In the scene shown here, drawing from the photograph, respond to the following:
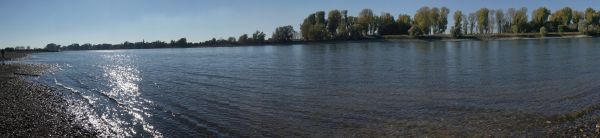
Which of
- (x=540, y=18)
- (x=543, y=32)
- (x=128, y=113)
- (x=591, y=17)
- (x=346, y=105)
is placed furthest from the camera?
(x=540, y=18)

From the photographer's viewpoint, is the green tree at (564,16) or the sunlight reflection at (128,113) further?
the green tree at (564,16)

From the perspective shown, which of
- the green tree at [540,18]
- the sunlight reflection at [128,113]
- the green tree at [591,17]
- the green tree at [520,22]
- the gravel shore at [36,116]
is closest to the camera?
the gravel shore at [36,116]

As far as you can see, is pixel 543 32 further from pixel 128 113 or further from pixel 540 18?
pixel 128 113

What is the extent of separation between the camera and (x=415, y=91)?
28.3 m

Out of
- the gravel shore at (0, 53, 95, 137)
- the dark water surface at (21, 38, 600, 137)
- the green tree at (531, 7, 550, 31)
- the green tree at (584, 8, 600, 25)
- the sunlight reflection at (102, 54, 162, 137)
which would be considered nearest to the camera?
the gravel shore at (0, 53, 95, 137)

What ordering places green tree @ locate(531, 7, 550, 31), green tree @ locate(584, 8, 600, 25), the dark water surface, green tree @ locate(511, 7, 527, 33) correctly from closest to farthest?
the dark water surface, green tree @ locate(584, 8, 600, 25), green tree @ locate(511, 7, 527, 33), green tree @ locate(531, 7, 550, 31)

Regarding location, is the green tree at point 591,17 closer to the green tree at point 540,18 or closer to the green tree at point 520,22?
the green tree at point 540,18

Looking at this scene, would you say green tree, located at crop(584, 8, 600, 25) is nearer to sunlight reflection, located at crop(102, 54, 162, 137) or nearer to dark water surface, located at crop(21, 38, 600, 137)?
dark water surface, located at crop(21, 38, 600, 137)

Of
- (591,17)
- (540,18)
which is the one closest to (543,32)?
(540,18)

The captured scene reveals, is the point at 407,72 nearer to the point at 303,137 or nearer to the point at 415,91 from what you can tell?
the point at 415,91

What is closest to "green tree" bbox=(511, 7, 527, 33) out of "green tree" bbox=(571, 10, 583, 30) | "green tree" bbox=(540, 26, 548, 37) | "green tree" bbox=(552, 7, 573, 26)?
"green tree" bbox=(540, 26, 548, 37)

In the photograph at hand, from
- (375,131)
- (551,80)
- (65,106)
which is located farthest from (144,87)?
(551,80)

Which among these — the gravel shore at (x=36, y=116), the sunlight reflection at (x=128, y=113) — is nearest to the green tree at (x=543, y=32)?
the sunlight reflection at (x=128, y=113)

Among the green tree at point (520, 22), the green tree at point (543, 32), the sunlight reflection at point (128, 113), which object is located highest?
the green tree at point (520, 22)
